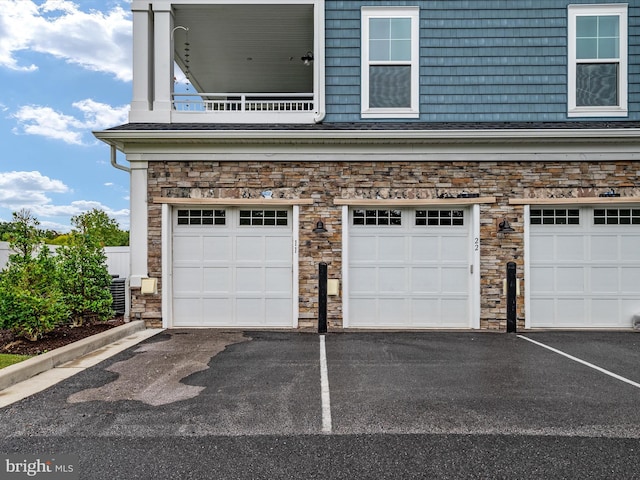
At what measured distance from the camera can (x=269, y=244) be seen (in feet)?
28.1

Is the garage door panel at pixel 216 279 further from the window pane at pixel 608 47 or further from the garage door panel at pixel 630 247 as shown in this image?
the window pane at pixel 608 47

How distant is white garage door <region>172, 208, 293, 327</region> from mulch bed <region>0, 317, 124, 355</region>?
150 centimetres

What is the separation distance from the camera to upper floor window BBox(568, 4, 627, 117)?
8.78m

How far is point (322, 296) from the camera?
830cm

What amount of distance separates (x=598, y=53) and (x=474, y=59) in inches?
98.1

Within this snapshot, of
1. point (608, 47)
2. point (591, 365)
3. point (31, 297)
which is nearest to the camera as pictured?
point (591, 365)

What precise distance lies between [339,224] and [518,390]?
453 cm

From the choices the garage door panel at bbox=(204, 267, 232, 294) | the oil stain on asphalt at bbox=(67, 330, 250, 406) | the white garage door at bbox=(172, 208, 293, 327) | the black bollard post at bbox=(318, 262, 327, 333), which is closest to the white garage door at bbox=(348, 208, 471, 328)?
the black bollard post at bbox=(318, 262, 327, 333)

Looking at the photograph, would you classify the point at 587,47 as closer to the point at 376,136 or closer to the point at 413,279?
the point at 376,136

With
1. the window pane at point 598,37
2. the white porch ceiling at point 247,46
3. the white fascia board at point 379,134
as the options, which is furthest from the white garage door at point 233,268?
the window pane at point 598,37

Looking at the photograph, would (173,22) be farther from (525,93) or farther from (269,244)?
(525,93)

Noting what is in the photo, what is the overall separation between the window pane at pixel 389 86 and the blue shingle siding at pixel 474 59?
290mm

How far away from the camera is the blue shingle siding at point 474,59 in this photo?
8867mm

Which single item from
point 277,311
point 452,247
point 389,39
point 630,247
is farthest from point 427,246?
point 389,39
